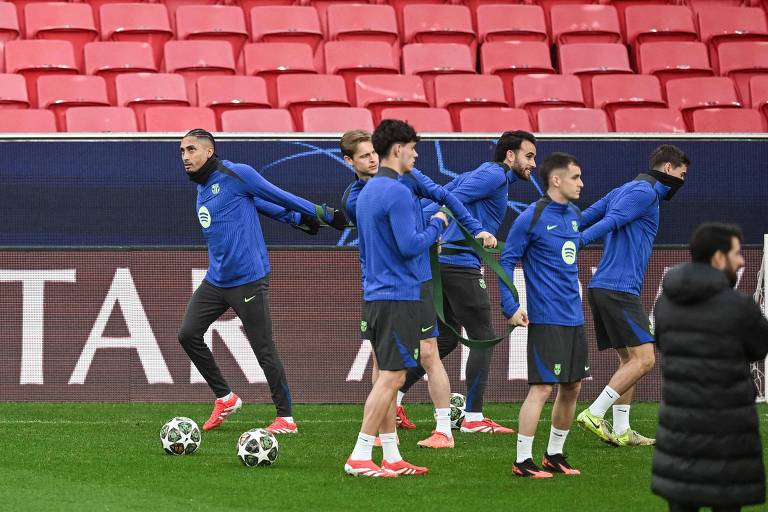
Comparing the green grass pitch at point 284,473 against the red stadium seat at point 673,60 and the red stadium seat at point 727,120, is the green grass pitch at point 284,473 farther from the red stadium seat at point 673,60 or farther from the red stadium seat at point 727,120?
the red stadium seat at point 673,60

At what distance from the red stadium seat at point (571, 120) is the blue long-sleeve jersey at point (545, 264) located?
5.79 metres

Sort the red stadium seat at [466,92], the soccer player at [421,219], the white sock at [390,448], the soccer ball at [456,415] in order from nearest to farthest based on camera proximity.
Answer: the white sock at [390,448] → the soccer player at [421,219] → the soccer ball at [456,415] → the red stadium seat at [466,92]

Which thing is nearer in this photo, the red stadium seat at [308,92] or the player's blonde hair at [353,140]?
the player's blonde hair at [353,140]

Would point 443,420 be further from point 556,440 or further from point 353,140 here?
point 353,140

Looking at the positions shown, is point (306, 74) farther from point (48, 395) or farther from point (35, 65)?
point (48, 395)

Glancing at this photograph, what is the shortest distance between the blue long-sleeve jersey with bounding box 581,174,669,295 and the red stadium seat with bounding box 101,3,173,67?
7141 millimetres

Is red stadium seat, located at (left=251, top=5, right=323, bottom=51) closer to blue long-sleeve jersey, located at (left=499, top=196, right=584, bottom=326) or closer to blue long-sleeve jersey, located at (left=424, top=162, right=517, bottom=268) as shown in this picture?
blue long-sleeve jersey, located at (left=424, top=162, right=517, bottom=268)

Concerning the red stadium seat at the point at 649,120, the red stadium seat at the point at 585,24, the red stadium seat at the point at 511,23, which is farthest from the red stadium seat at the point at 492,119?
the red stadium seat at the point at 585,24

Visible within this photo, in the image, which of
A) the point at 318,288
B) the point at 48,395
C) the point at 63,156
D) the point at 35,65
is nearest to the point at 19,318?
the point at 48,395

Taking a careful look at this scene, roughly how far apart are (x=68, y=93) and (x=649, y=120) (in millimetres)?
5993

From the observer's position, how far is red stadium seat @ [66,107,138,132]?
1261 centimetres

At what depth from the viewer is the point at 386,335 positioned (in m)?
7.12

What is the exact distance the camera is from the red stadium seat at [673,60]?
14.7 metres

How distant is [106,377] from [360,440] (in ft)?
15.0
